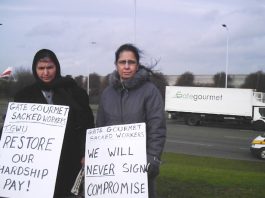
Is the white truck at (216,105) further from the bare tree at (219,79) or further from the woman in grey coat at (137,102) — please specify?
the bare tree at (219,79)

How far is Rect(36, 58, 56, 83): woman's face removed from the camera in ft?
12.6

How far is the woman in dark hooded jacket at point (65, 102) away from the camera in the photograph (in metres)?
3.84

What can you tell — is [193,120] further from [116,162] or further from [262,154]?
[116,162]

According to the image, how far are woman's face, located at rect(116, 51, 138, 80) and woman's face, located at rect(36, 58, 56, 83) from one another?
620 mm

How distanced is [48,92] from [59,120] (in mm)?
308

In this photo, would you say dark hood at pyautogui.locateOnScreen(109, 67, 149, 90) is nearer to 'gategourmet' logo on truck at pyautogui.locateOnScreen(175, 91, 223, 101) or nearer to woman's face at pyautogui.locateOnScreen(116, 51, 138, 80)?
woman's face at pyautogui.locateOnScreen(116, 51, 138, 80)

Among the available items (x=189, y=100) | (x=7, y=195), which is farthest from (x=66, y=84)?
(x=189, y=100)

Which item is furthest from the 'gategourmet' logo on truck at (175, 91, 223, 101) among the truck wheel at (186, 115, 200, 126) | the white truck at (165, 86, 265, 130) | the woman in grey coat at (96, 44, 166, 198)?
the woman in grey coat at (96, 44, 166, 198)

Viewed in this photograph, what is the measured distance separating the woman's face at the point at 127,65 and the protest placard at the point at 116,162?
452 millimetres

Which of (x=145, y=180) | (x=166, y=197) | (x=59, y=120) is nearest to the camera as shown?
(x=145, y=180)

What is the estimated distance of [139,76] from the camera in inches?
148

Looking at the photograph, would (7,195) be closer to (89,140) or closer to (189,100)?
(89,140)

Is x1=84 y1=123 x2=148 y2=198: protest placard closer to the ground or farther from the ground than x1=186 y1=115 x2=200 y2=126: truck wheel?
farther from the ground

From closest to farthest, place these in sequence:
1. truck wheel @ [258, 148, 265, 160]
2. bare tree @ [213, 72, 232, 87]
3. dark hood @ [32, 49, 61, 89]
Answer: dark hood @ [32, 49, 61, 89] < truck wheel @ [258, 148, 265, 160] < bare tree @ [213, 72, 232, 87]
